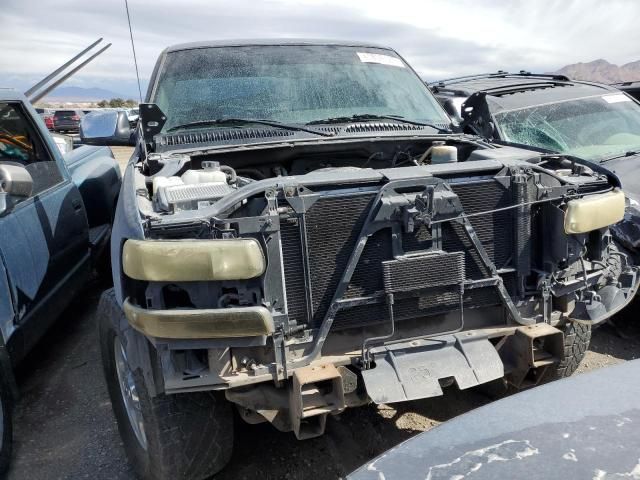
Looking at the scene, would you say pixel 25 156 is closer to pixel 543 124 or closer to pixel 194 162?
pixel 194 162

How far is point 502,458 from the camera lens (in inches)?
57.7

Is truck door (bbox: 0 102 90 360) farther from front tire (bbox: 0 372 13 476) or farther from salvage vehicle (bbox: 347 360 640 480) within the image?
salvage vehicle (bbox: 347 360 640 480)

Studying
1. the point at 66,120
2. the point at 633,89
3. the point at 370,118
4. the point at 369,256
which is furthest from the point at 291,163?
the point at 66,120

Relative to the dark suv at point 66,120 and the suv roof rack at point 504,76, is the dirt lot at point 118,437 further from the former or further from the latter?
the dark suv at point 66,120

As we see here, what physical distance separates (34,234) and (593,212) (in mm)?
3251

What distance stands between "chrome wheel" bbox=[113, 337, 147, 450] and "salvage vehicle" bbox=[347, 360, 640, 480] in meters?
1.41

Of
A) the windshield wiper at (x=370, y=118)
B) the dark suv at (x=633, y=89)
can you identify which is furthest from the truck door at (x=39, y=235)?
the dark suv at (x=633, y=89)

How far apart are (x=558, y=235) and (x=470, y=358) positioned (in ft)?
2.30

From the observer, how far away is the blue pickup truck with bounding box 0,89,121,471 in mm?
3225

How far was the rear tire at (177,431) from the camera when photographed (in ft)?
7.89

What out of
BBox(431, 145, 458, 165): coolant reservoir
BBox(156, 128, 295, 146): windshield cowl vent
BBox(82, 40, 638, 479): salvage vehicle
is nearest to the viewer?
BBox(82, 40, 638, 479): salvage vehicle

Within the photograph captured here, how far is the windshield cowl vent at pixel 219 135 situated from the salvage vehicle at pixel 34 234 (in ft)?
2.85

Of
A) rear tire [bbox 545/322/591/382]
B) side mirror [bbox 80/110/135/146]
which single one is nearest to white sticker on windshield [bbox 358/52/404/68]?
side mirror [bbox 80/110/135/146]

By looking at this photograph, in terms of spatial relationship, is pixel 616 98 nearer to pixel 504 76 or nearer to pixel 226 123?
pixel 504 76
